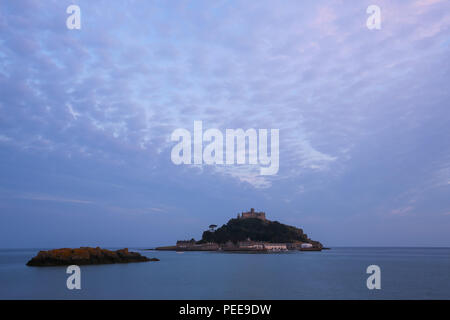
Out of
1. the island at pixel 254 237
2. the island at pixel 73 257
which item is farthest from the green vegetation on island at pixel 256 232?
the island at pixel 73 257

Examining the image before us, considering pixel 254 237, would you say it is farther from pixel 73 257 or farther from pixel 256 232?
pixel 73 257

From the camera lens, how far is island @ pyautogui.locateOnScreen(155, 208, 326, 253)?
171738 mm

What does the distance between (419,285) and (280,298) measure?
819 inches

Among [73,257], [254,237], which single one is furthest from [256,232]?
[73,257]

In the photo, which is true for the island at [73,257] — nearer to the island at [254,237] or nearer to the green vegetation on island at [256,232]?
the island at [254,237]

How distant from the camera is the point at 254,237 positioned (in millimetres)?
182375

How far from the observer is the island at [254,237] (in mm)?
171738

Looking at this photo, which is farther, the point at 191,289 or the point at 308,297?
the point at 191,289

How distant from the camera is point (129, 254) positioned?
260 feet

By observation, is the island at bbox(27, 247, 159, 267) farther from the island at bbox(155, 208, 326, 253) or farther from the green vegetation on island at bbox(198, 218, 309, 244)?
the green vegetation on island at bbox(198, 218, 309, 244)
